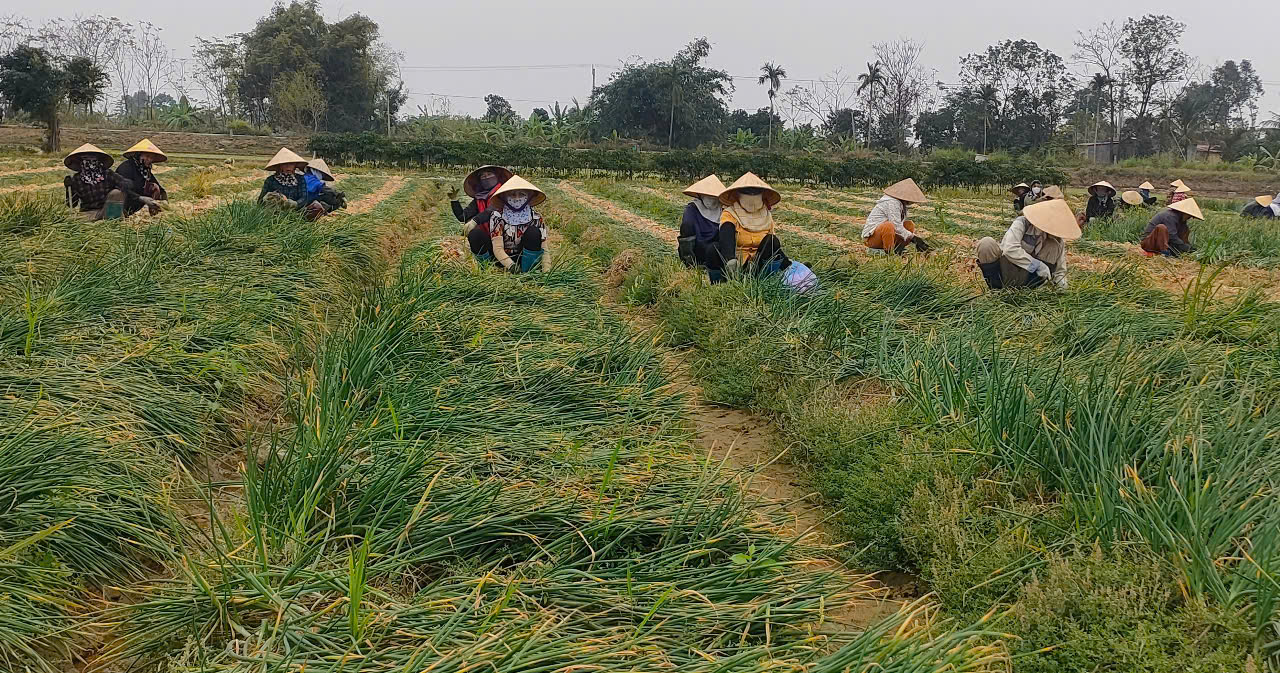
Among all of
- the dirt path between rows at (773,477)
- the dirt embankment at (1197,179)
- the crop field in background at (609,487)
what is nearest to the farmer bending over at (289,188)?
the crop field in background at (609,487)

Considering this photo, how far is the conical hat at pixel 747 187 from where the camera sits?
6.64 m

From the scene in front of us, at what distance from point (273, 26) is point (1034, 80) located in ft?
160

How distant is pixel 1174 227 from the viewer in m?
10.4

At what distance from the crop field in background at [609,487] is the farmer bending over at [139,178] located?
3.67 m

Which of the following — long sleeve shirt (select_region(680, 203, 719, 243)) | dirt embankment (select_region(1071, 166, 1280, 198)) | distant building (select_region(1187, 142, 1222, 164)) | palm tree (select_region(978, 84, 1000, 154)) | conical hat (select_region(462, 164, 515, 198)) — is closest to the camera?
long sleeve shirt (select_region(680, 203, 719, 243))

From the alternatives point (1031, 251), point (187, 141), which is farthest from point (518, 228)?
point (187, 141)

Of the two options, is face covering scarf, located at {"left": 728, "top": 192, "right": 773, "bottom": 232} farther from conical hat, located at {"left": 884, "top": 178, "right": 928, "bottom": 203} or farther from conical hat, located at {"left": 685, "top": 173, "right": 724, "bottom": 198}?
conical hat, located at {"left": 884, "top": 178, "right": 928, "bottom": 203}

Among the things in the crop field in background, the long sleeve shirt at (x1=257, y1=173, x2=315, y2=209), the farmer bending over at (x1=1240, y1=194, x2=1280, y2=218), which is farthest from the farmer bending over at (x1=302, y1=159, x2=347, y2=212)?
the farmer bending over at (x1=1240, y1=194, x2=1280, y2=218)

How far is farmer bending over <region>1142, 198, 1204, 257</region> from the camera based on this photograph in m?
10.0

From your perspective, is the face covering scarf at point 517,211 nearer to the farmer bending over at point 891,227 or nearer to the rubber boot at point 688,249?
the rubber boot at point 688,249

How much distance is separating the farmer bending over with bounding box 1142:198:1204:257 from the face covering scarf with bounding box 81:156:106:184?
1170 centimetres

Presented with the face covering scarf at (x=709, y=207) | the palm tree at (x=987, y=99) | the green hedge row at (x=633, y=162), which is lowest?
the face covering scarf at (x=709, y=207)

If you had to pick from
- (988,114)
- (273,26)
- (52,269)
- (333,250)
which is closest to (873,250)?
(333,250)

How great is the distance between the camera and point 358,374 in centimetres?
369
